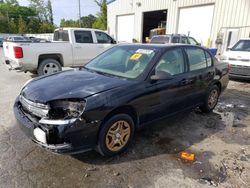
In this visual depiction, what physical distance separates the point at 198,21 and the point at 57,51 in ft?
42.9

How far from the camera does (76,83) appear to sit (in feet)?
10.3

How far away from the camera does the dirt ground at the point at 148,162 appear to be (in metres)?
2.73

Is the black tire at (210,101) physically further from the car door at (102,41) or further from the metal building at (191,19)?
the metal building at (191,19)

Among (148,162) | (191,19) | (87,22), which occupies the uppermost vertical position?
(87,22)

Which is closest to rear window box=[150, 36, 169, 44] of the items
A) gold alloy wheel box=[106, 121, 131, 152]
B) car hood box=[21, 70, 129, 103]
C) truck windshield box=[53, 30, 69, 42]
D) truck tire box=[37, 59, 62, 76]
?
truck windshield box=[53, 30, 69, 42]

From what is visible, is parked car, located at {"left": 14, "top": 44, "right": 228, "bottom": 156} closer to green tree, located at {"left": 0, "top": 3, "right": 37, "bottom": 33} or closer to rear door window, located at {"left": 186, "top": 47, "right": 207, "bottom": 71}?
rear door window, located at {"left": 186, "top": 47, "right": 207, "bottom": 71}

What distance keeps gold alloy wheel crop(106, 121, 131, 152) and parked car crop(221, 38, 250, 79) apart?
23.7 ft

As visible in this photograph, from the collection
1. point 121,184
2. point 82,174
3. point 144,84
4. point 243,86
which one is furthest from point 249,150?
point 243,86

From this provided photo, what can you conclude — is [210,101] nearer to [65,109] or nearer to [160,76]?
[160,76]

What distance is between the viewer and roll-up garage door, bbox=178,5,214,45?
16.5 m

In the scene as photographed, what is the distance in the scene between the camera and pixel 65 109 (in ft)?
9.04

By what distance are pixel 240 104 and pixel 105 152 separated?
466cm

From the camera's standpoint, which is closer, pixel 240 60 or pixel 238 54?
pixel 240 60

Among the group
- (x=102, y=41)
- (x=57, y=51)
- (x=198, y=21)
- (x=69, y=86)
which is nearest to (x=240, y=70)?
(x=102, y=41)
